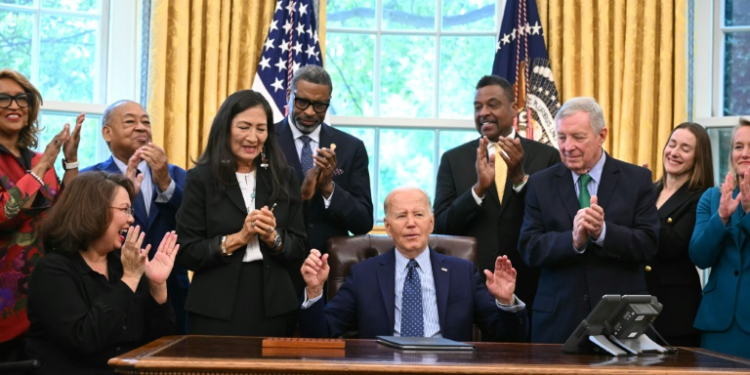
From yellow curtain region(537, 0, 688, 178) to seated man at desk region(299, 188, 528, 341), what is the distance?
8.07ft

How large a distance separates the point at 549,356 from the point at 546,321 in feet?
2.96

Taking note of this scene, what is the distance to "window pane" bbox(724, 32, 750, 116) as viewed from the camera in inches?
243

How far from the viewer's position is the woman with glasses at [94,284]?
3.25 metres

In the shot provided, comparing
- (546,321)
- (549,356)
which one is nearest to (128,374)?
(549,356)

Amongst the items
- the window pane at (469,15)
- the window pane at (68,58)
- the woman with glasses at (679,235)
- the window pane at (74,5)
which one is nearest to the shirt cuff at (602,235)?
the woman with glasses at (679,235)

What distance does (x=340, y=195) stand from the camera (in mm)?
4312

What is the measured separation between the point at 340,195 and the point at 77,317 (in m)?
Result: 1.44

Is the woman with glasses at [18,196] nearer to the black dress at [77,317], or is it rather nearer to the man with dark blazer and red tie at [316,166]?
the black dress at [77,317]

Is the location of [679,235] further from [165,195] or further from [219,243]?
[165,195]

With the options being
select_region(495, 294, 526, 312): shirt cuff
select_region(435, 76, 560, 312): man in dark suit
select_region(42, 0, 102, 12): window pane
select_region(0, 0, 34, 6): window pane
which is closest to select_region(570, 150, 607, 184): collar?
select_region(435, 76, 560, 312): man in dark suit

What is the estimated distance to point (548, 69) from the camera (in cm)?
600

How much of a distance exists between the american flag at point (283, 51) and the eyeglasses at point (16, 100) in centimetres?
189

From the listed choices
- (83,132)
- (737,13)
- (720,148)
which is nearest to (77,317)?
(83,132)

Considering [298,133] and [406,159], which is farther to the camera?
[406,159]
